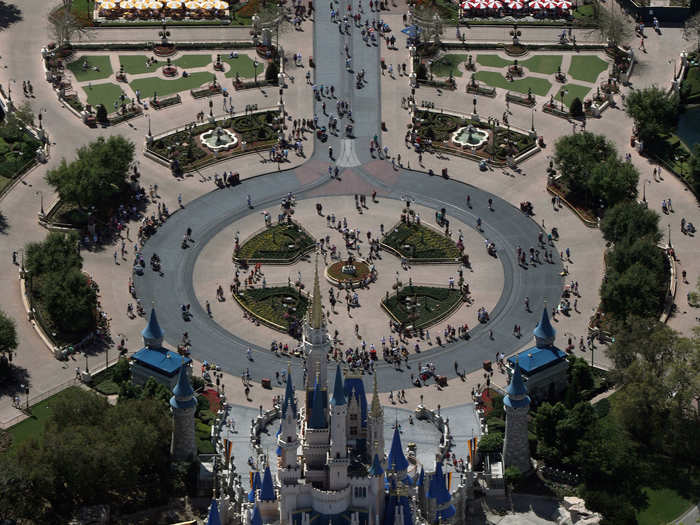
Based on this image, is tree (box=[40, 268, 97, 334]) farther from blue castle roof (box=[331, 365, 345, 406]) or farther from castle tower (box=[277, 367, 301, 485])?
blue castle roof (box=[331, 365, 345, 406])

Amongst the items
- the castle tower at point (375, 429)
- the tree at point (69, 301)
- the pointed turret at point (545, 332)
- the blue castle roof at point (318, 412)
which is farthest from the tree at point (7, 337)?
the pointed turret at point (545, 332)

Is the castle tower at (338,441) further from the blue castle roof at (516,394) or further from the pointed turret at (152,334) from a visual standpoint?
the pointed turret at (152,334)

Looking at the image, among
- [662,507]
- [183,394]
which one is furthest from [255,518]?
[662,507]

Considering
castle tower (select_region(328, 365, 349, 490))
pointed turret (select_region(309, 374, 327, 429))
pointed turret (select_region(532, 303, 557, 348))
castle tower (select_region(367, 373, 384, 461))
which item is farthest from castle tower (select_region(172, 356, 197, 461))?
pointed turret (select_region(532, 303, 557, 348))

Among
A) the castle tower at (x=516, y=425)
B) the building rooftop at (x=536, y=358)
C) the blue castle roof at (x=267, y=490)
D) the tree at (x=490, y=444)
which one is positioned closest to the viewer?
the blue castle roof at (x=267, y=490)

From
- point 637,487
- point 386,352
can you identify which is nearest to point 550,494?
point 637,487

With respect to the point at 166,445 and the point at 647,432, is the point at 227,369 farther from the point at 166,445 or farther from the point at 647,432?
the point at 647,432

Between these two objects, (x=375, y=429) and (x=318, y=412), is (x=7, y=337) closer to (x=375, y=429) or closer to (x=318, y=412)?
(x=318, y=412)
